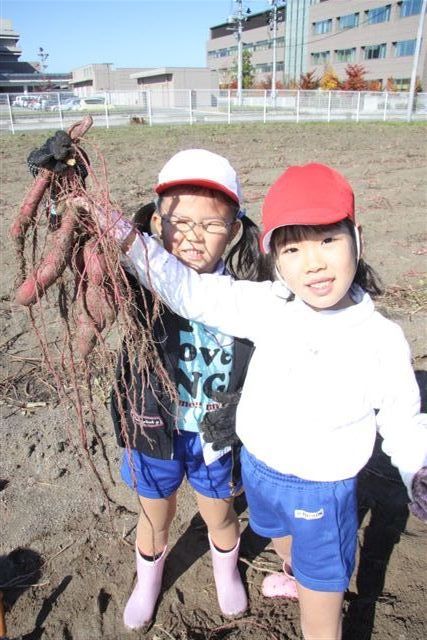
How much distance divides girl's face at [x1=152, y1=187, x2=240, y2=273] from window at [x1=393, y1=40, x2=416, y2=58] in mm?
44691

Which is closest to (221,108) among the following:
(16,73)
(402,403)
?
(402,403)

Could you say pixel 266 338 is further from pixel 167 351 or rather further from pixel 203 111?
pixel 203 111

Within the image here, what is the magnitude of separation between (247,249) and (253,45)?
62251 mm

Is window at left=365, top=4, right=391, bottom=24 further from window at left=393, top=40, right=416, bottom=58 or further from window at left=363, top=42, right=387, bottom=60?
window at left=393, top=40, right=416, bottom=58

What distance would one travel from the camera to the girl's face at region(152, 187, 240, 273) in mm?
1436

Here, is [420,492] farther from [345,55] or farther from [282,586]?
[345,55]

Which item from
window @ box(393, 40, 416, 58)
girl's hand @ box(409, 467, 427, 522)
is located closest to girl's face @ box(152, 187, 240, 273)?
girl's hand @ box(409, 467, 427, 522)

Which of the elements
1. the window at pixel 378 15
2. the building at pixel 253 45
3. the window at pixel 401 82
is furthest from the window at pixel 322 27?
the window at pixel 401 82

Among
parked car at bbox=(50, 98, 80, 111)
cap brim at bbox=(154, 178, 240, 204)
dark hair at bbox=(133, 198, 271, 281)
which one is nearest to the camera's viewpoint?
cap brim at bbox=(154, 178, 240, 204)

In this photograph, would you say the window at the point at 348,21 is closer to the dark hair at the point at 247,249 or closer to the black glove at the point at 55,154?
the dark hair at the point at 247,249

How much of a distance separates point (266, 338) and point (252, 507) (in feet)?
1.75

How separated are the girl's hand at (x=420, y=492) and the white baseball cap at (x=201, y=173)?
33.9 inches

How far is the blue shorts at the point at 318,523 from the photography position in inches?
54.1

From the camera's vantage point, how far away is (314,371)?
4.39 feet
